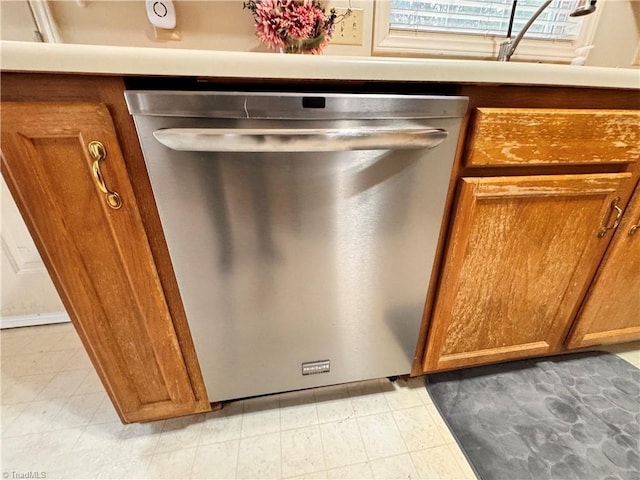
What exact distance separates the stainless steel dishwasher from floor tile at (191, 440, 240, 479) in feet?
0.45

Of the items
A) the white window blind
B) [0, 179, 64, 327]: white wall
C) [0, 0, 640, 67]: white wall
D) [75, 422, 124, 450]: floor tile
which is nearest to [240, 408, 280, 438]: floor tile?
[75, 422, 124, 450]: floor tile

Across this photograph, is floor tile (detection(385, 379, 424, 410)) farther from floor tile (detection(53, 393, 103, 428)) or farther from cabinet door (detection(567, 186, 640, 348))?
floor tile (detection(53, 393, 103, 428))

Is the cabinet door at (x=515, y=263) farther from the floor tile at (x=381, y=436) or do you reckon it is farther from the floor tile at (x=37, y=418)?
the floor tile at (x=37, y=418)

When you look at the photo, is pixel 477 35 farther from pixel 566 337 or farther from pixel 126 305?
pixel 126 305

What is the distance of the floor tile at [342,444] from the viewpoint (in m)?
0.71

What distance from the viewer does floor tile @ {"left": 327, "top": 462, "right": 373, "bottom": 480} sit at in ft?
2.21

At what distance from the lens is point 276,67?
1.45 ft

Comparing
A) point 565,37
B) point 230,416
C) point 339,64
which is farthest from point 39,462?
point 565,37

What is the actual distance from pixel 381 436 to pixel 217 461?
460 millimetres

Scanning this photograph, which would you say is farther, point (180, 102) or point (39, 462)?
point (39, 462)

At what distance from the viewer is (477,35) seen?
3.43ft

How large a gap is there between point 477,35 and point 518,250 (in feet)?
3.02

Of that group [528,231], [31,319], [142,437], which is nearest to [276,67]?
[528,231]

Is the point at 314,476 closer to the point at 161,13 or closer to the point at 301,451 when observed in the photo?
the point at 301,451
